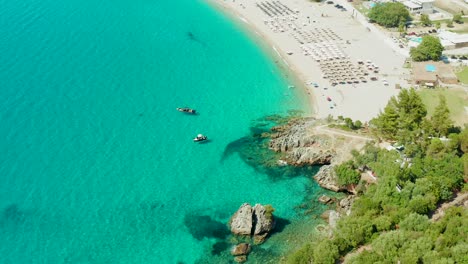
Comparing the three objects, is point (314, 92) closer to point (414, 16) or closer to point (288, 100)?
point (288, 100)

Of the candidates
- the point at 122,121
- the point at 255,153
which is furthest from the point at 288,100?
the point at 122,121

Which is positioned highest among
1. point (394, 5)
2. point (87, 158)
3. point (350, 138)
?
point (394, 5)

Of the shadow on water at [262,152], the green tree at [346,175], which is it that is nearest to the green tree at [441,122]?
the green tree at [346,175]

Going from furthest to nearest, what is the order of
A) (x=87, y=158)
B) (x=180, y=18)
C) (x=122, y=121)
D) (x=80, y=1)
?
(x=80, y=1)
(x=180, y=18)
(x=122, y=121)
(x=87, y=158)

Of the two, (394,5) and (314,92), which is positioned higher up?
(394,5)

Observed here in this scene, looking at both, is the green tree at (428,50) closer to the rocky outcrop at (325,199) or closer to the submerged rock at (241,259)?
the rocky outcrop at (325,199)

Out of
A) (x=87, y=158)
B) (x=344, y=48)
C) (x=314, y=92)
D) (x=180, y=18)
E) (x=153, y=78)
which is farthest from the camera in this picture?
(x=180, y=18)

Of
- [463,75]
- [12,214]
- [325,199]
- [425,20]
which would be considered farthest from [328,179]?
[425,20]
